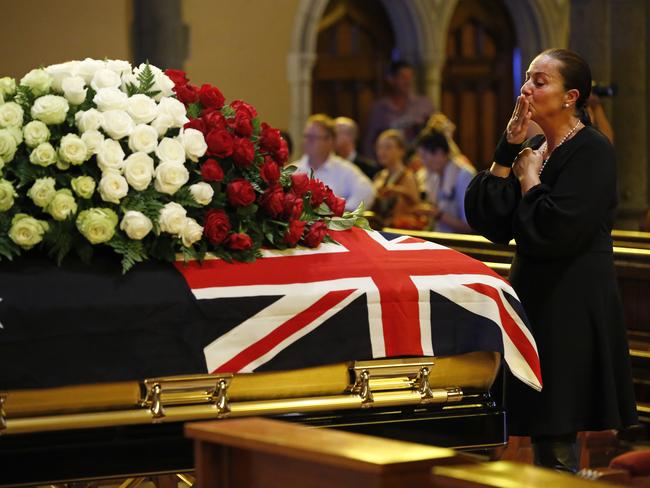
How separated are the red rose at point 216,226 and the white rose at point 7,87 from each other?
62 centimetres

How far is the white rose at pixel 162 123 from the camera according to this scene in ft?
11.2

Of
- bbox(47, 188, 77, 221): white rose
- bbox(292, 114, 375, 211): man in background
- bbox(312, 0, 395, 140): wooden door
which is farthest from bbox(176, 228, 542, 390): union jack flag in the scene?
bbox(312, 0, 395, 140): wooden door

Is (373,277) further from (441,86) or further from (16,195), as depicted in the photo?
(441,86)

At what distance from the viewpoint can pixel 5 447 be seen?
3.07m

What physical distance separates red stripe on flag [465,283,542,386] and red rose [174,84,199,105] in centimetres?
89

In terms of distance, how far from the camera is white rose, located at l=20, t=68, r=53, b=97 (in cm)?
345

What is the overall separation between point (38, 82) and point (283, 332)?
0.91 m

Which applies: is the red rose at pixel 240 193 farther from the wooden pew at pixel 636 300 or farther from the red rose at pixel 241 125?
the wooden pew at pixel 636 300

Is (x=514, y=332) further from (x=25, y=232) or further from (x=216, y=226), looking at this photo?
(x=25, y=232)

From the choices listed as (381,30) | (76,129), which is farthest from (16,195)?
(381,30)

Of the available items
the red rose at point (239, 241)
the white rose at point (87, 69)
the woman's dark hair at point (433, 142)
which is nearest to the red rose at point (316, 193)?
the red rose at point (239, 241)

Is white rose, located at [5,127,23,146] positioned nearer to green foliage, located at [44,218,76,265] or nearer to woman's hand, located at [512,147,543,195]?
green foliage, located at [44,218,76,265]

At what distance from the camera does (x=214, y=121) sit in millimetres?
3533

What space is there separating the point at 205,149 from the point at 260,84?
8.76 m
